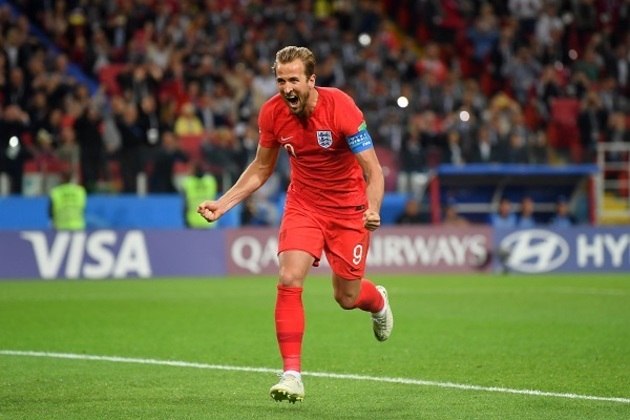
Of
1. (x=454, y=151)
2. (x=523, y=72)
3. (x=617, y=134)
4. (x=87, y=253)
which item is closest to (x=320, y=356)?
(x=87, y=253)

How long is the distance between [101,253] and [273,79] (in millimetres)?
5218

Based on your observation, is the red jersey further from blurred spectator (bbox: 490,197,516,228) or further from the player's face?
blurred spectator (bbox: 490,197,516,228)

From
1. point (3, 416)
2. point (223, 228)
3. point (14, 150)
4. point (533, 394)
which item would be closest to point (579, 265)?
point (223, 228)

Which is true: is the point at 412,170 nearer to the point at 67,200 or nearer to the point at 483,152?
the point at 483,152

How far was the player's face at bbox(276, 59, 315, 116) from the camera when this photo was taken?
768 centimetres

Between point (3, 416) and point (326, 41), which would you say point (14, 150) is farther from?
point (3, 416)

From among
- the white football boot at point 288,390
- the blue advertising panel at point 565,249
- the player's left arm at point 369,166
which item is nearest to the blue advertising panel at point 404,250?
the blue advertising panel at point 565,249

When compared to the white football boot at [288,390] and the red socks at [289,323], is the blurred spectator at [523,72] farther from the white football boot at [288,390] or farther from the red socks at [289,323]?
the white football boot at [288,390]

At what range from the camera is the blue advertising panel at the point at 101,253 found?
20.0 meters

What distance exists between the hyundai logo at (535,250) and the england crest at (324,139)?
14720mm

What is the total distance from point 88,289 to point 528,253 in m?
8.10

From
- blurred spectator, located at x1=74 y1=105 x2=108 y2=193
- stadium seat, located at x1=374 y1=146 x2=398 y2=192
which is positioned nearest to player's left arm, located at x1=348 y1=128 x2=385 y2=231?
blurred spectator, located at x1=74 y1=105 x2=108 y2=193

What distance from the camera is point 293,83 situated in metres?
7.71

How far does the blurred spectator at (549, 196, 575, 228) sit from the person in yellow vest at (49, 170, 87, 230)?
29.6 ft
